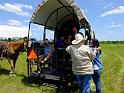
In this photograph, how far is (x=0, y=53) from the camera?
15266mm

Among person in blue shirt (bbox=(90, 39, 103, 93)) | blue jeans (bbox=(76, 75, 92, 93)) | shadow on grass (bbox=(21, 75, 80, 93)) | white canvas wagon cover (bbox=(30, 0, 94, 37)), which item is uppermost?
white canvas wagon cover (bbox=(30, 0, 94, 37))

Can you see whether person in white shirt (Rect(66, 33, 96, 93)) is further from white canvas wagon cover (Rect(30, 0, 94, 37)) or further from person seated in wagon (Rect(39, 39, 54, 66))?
person seated in wagon (Rect(39, 39, 54, 66))

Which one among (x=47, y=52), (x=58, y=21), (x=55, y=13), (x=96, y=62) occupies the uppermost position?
(x=55, y=13)

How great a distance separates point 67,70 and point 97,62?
225 centimetres

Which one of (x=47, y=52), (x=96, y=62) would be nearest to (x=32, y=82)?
(x=47, y=52)

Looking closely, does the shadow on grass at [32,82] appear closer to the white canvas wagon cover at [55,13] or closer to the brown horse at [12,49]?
the brown horse at [12,49]

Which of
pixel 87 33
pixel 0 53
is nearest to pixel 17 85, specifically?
pixel 87 33

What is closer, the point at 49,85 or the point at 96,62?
the point at 96,62

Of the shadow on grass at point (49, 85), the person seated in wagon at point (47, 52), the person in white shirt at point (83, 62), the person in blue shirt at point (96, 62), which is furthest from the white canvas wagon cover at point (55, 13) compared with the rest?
the person in white shirt at point (83, 62)

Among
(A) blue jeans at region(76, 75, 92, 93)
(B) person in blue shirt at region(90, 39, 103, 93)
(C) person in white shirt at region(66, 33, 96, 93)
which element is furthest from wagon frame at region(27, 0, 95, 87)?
(A) blue jeans at region(76, 75, 92, 93)

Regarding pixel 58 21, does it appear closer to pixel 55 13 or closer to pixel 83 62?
pixel 55 13

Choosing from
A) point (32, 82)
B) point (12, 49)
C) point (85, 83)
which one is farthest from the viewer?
point (12, 49)

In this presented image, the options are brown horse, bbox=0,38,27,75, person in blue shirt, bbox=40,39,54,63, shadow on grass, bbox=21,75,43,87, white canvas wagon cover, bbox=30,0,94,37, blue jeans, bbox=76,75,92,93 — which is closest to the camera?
blue jeans, bbox=76,75,92,93

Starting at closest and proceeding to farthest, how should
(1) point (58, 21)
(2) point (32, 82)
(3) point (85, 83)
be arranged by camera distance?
1. (3) point (85, 83)
2. (2) point (32, 82)
3. (1) point (58, 21)
